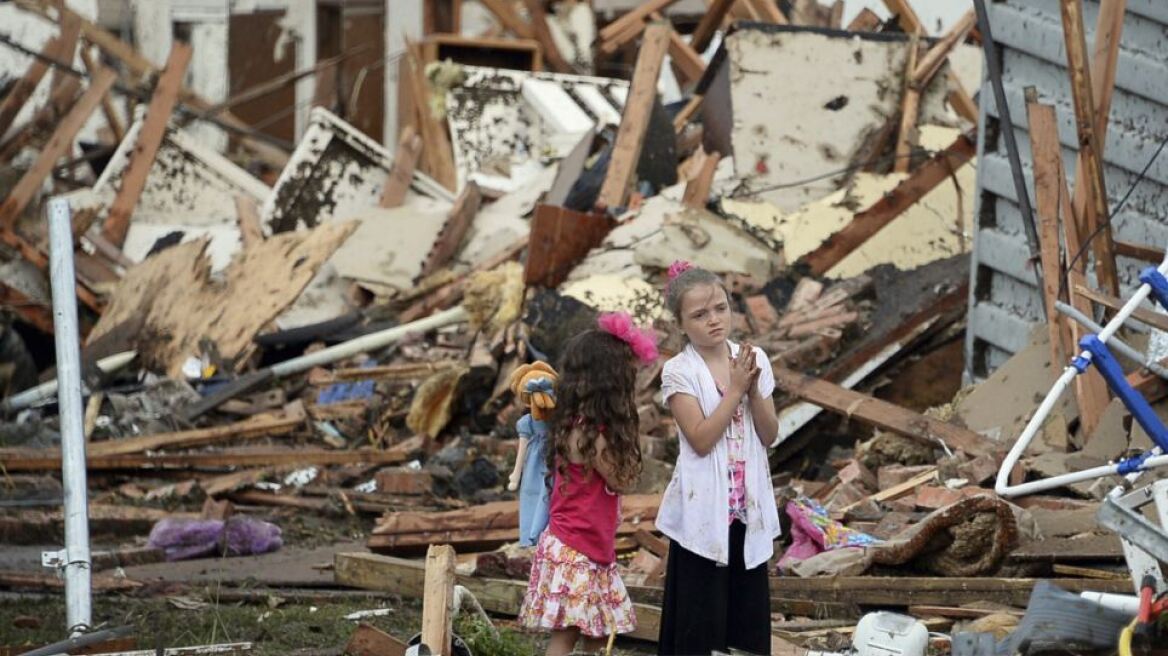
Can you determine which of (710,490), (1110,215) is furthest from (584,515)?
(1110,215)

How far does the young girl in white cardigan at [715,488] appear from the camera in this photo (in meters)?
5.91

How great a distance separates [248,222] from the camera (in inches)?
700

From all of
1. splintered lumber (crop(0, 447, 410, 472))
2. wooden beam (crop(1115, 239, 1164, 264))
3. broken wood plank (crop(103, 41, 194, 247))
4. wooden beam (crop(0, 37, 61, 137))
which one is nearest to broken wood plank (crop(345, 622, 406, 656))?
wooden beam (crop(1115, 239, 1164, 264))

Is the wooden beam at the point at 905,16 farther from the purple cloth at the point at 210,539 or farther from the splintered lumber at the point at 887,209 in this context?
the purple cloth at the point at 210,539

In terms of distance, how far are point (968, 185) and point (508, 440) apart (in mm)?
3818

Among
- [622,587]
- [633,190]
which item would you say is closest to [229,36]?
[633,190]

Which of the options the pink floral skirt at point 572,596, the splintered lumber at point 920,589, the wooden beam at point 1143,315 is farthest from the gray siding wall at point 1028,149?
the pink floral skirt at point 572,596

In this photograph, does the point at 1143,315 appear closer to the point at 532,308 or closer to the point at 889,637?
the point at 889,637

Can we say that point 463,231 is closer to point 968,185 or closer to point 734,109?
point 734,109

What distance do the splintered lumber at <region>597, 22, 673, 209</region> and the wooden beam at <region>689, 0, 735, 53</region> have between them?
7.68 feet

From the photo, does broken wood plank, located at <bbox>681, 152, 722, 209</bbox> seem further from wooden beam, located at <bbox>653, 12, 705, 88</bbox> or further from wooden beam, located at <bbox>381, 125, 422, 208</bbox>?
wooden beam, located at <bbox>381, 125, 422, 208</bbox>

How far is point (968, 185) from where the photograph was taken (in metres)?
13.5

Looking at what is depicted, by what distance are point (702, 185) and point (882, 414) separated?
4.37 m

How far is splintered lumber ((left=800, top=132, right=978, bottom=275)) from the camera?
13336 millimetres
